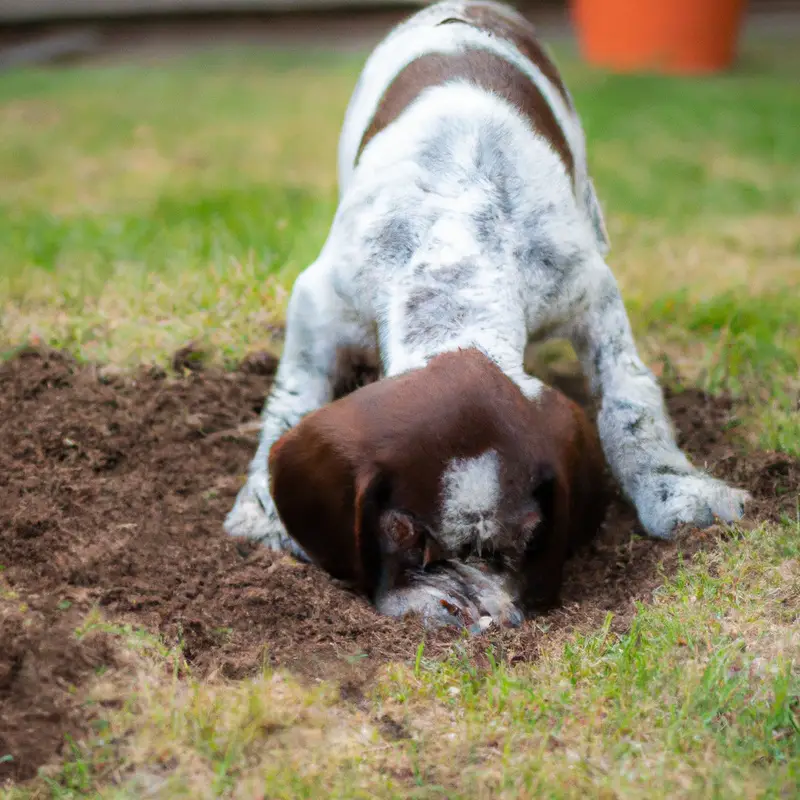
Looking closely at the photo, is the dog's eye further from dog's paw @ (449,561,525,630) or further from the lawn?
the lawn

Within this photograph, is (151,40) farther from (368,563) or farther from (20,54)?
(368,563)

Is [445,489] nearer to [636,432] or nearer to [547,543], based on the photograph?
[547,543]

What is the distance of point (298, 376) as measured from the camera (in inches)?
147

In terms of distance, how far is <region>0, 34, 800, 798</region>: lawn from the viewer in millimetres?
2414

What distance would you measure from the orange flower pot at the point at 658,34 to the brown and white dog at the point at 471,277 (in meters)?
8.30

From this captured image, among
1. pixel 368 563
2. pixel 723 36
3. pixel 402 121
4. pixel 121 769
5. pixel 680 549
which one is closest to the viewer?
pixel 121 769

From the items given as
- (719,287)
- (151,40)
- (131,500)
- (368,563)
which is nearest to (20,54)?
(151,40)

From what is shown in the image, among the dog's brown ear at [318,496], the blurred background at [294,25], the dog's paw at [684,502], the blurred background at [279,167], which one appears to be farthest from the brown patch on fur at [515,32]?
the blurred background at [294,25]

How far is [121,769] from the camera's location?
239cm

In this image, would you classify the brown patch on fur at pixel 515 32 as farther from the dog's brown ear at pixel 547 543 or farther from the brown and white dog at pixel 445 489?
the dog's brown ear at pixel 547 543

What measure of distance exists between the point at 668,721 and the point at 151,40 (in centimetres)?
1264

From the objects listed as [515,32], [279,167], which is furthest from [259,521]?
[279,167]

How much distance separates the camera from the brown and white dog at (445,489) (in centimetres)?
264

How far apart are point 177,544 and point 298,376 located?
2.32 ft
